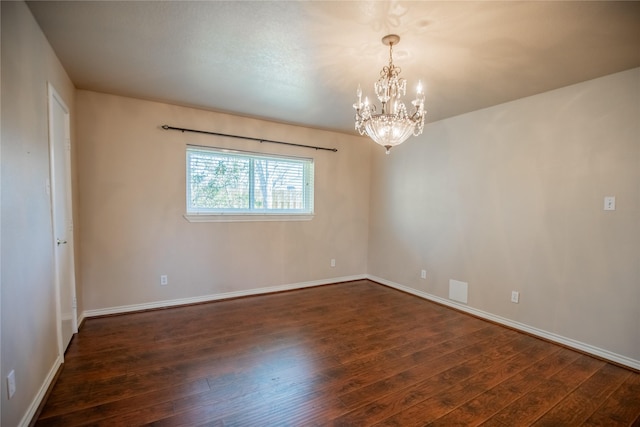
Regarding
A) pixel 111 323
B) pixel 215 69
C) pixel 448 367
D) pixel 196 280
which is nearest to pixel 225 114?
pixel 215 69

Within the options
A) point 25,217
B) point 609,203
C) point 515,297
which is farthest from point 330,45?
point 515,297

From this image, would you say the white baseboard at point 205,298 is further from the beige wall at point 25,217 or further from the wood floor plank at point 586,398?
the wood floor plank at point 586,398

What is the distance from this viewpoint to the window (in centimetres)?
375

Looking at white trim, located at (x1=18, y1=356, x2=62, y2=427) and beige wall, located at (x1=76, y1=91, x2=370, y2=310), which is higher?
beige wall, located at (x1=76, y1=91, x2=370, y2=310)

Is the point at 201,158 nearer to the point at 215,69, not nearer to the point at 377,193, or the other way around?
the point at 215,69

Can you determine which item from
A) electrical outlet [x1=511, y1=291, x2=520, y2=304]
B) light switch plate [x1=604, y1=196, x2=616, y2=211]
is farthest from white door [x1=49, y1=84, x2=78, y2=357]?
light switch plate [x1=604, y1=196, x2=616, y2=211]

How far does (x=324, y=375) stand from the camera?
2.22 metres

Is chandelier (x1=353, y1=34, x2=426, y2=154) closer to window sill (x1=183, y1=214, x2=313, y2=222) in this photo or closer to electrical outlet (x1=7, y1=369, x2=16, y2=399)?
window sill (x1=183, y1=214, x2=313, y2=222)

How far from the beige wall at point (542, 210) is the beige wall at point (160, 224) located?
5.77 feet

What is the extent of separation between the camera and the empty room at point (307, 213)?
179 cm

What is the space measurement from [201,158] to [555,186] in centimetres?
385

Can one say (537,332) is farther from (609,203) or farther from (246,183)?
(246,183)

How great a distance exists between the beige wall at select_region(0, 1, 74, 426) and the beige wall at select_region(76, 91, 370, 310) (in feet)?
3.75

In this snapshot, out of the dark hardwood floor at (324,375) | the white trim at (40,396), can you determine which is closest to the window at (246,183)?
the dark hardwood floor at (324,375)
